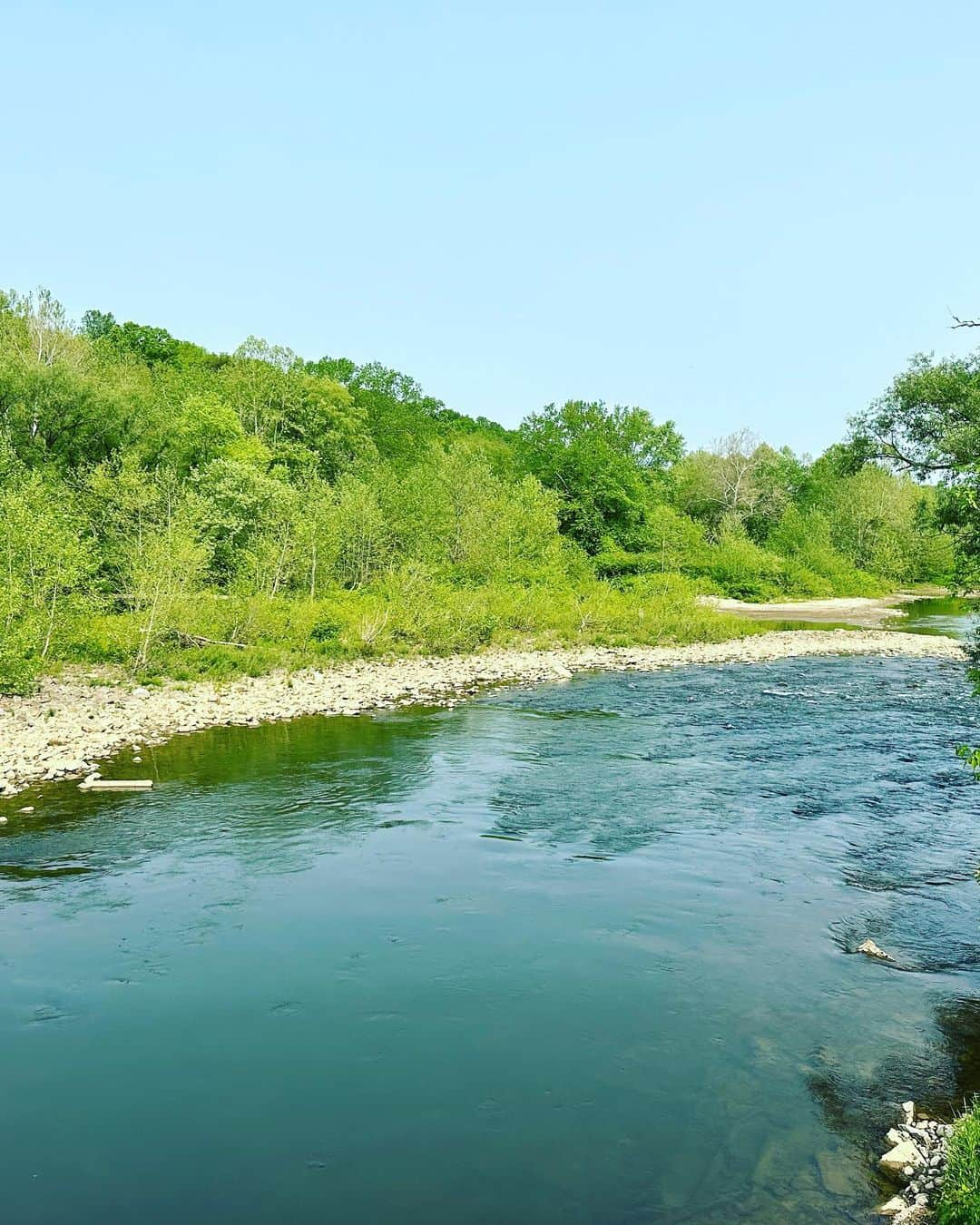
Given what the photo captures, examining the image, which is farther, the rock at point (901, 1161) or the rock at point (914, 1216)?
the rock at point (901, 1161)

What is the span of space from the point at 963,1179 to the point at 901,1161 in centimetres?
65

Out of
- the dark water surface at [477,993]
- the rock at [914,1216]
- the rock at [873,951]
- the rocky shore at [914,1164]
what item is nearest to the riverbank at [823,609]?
the dark water surface at [477,993]

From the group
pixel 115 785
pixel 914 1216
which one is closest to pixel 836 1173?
pixel 914 1216

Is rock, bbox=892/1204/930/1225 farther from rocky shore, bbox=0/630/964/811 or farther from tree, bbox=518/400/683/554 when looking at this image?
tree, bbox=518/400/683/554

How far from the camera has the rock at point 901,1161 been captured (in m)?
6.74

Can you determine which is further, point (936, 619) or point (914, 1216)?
point (936, 619)

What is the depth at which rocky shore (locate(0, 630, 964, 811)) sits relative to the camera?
62.9 ft

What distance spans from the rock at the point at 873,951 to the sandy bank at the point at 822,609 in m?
47.0

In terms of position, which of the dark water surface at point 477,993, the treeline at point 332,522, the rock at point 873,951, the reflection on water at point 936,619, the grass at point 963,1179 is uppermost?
the treeline at point 332,522

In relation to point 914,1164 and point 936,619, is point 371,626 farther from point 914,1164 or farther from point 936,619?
point 936,619

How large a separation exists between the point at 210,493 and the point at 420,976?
1438 inches

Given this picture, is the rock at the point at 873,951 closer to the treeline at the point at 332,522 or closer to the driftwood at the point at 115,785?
the treeline at the point at 332,522

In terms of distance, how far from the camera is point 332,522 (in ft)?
133

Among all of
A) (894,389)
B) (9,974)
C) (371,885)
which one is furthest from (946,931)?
(894,389)
